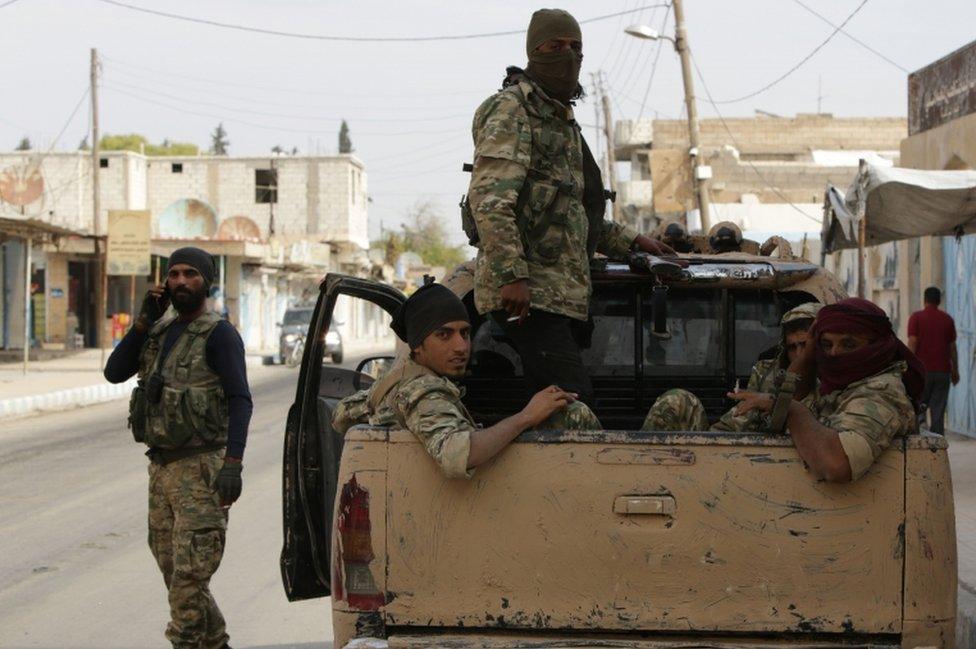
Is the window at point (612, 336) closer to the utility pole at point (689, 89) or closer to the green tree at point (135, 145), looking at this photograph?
the utility pole at point (689, 89)

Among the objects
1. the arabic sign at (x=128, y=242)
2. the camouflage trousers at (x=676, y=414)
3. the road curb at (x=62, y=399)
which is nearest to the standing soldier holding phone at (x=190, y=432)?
the camouflage trousers at (x=676, y=414)

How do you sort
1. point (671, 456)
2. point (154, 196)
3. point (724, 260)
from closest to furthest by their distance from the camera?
1. point (671, 456)
2. point (724, 260)
3. point (154, 196)

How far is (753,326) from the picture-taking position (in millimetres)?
6012

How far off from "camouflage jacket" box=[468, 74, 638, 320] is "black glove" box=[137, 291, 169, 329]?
193 centimetres

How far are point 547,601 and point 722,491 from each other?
1.88 ft

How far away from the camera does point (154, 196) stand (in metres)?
81.0

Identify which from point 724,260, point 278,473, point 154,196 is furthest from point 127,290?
point 724,260

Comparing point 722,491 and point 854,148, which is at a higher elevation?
point 854,148

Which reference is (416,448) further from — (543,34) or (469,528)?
(543,34)

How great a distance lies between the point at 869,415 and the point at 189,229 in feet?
175

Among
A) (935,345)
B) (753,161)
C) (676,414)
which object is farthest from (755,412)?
(753,161)

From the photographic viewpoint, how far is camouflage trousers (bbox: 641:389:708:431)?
4.66m

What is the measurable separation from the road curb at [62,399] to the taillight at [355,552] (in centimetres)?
1843

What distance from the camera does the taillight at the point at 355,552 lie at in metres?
3.85
